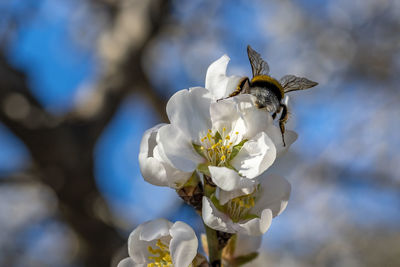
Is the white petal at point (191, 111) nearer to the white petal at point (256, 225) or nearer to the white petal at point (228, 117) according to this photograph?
the white petal at point (228, 117)

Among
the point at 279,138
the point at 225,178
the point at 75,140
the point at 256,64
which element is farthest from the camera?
the point at 75,140

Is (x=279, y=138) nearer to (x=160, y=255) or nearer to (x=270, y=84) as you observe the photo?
(x=270, y=84)

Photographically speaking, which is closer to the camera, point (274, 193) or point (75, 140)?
point (274, 193)

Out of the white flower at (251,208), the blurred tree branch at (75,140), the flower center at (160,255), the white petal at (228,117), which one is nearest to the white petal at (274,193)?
the white flower at (251,208)

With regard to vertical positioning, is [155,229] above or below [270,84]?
below

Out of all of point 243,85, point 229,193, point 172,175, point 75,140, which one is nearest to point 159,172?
point 172,175

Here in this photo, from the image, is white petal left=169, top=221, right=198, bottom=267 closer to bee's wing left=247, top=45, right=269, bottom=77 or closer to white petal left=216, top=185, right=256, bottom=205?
white petal left=216, top=185, right=256, bottom=205

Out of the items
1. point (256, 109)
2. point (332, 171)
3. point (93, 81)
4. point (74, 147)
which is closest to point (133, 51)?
point (93, 81)
